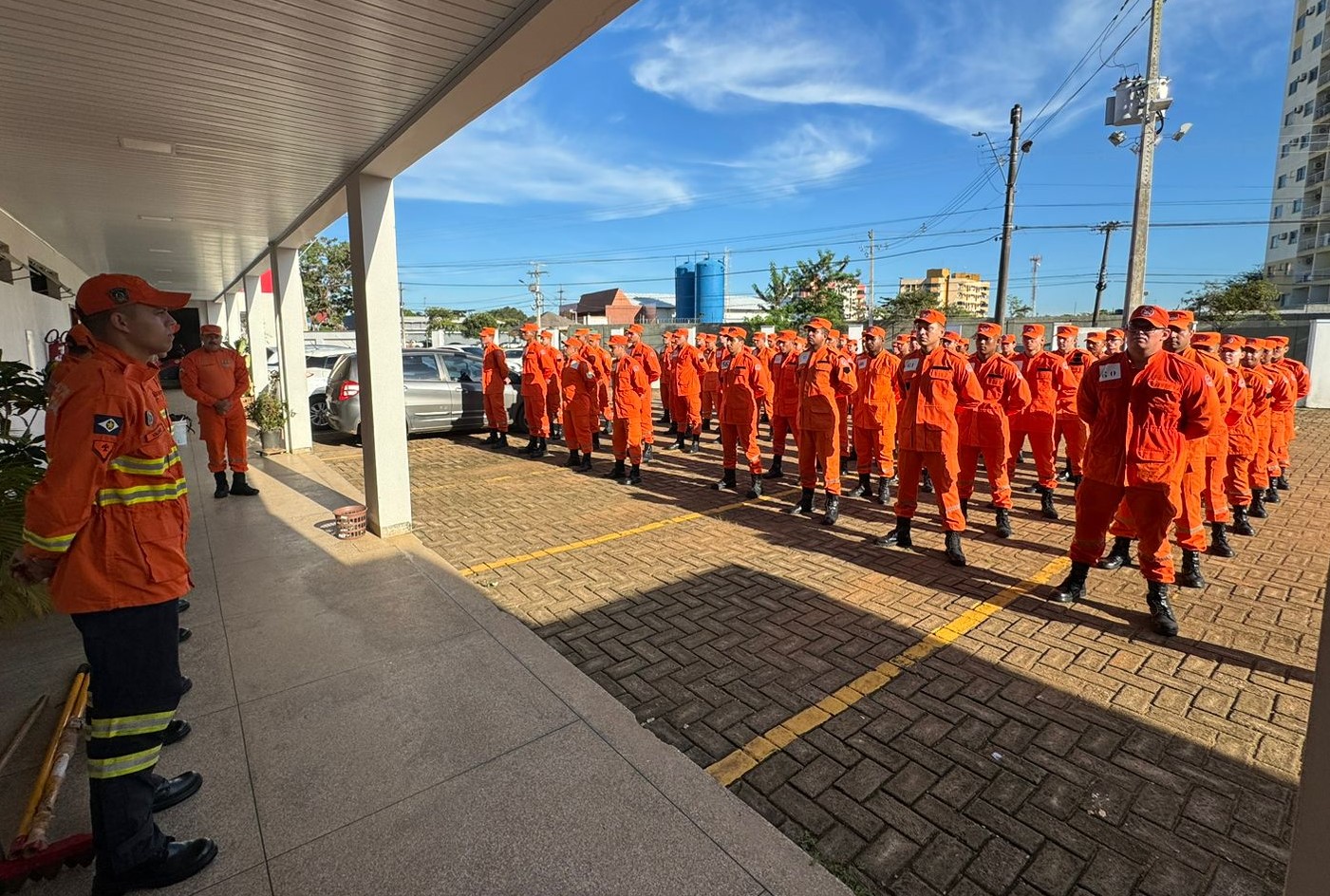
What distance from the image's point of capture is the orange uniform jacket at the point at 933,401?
5273mm

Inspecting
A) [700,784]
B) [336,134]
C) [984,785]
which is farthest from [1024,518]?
[336,134]

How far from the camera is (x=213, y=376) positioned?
7.01 metres

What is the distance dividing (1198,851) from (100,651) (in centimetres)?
384

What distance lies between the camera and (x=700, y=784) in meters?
2.57

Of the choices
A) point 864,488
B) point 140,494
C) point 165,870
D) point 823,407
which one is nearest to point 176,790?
point 165,870

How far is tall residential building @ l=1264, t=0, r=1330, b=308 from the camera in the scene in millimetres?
50625

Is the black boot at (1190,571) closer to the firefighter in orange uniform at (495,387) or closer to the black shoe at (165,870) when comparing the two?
the black shoe at (165,870)

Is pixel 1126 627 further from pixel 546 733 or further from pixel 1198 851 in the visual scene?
pixel 546 733

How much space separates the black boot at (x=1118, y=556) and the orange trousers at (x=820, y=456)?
7.51ft

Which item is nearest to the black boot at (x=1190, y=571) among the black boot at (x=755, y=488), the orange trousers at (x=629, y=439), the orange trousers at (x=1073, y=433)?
the orange trousers at (x=1073, y=433)

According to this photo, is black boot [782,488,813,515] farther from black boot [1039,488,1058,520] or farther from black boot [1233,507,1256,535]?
black boot [1233,507,1256,535]

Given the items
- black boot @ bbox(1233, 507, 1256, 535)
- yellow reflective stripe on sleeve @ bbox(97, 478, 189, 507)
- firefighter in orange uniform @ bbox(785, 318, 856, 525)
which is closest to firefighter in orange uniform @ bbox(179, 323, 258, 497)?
yellow reflective stripe on sleeve @ bbox(97, 478, 189, 507)

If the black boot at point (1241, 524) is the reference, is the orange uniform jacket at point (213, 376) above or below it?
above

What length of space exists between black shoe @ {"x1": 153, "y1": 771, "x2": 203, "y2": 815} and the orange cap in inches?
70.5
